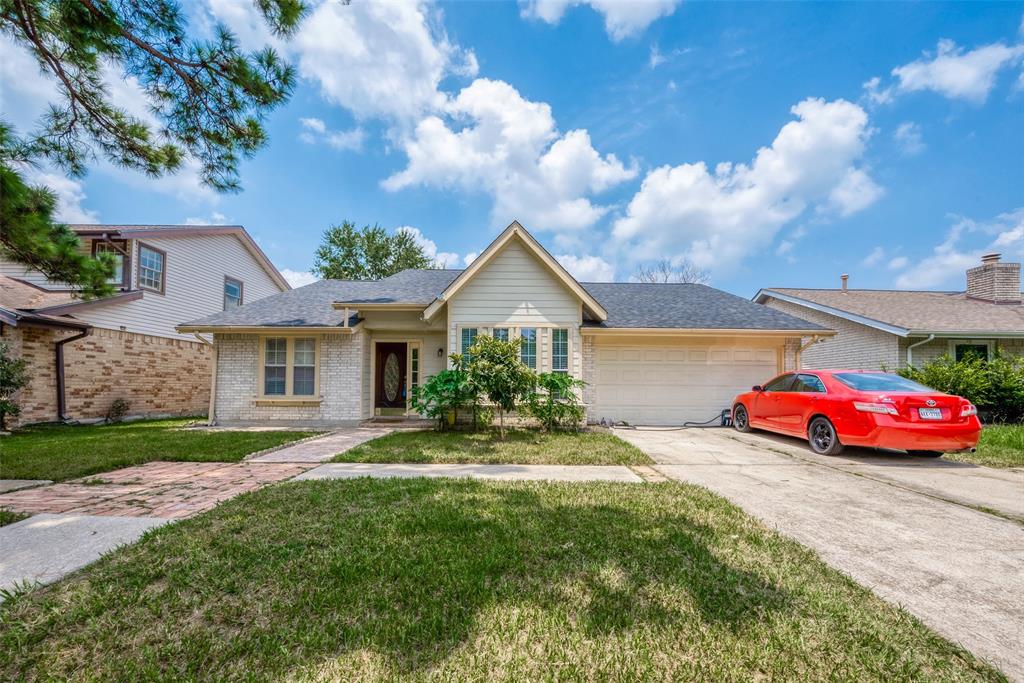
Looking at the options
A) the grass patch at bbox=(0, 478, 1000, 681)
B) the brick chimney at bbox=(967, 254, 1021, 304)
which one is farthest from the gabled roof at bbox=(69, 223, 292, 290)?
the brick chimney at bbox=(967, 254, 1021, 304)

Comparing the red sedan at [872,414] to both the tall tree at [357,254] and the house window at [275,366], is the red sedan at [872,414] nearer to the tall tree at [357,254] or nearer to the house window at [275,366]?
the house window at [275,366]

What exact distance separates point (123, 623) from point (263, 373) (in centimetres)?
999

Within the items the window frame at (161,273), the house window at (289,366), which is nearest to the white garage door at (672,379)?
the house window at (289,366)

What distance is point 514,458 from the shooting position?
623 cm

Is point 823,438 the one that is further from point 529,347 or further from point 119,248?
point 119,248

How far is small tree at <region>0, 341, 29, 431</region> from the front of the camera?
8820 millimetres

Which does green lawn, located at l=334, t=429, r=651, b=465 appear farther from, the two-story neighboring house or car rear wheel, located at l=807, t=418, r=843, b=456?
the two-story neighboring house

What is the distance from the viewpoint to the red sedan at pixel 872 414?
596cm

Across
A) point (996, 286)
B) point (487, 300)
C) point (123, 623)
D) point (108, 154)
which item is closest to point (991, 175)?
point (996, 286)

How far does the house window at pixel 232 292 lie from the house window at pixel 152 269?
9.01 feet

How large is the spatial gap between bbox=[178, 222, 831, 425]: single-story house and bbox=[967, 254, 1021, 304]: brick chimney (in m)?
11.2

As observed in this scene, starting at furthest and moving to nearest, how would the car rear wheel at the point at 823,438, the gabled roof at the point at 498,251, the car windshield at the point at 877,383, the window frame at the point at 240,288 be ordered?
the window frame at the point at 240,288
the gabled roof at the point at 498,251
the car rear wheel at the point at 823,438
the car windshield at the point at 877,383

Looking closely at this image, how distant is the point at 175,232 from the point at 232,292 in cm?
350

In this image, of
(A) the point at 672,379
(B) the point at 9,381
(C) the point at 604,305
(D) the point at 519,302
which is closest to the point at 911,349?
(A) the point at 672,379
